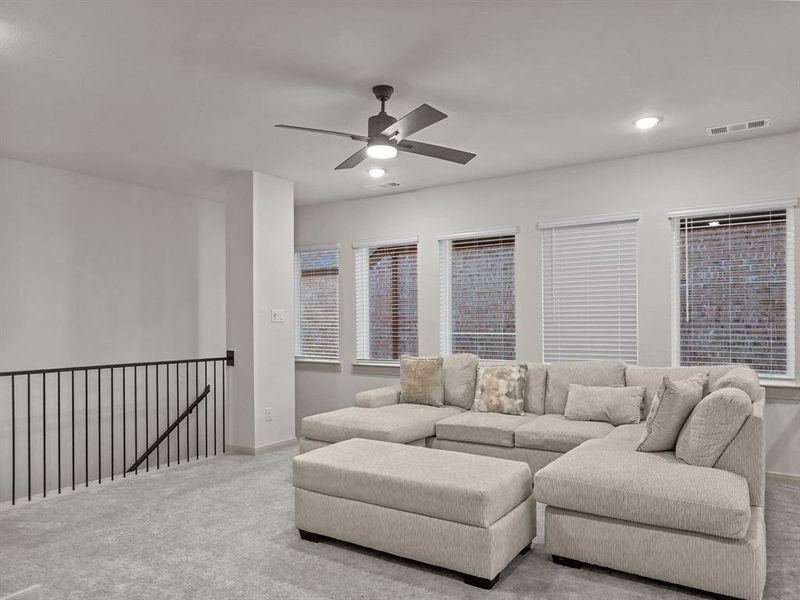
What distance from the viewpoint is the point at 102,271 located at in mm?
5582

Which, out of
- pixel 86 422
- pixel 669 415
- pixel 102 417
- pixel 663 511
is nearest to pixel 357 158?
pixel 669 415

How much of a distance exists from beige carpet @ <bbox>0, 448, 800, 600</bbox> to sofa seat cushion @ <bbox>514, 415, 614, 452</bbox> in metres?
0.97

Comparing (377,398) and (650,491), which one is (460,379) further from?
(650,491)

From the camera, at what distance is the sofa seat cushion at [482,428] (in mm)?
4293

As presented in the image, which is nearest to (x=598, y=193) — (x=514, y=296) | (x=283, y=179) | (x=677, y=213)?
(x=677, y=213)

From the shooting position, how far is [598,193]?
16.8ft

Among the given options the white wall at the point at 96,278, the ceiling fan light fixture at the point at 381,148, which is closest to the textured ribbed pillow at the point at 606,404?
the ceiling fan light fixture at the point at 381,148

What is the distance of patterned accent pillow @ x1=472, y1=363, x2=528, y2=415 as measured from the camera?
15.7 ft

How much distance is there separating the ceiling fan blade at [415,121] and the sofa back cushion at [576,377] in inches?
97.2

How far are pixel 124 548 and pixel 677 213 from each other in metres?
4.56

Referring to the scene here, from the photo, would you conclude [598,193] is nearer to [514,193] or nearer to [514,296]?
[514,193]

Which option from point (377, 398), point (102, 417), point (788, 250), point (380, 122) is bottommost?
point (102, 417)

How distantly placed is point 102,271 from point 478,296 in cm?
366

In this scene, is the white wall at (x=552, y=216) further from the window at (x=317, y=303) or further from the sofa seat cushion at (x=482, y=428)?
the sofa seat cushion at (x=482, y=428)
